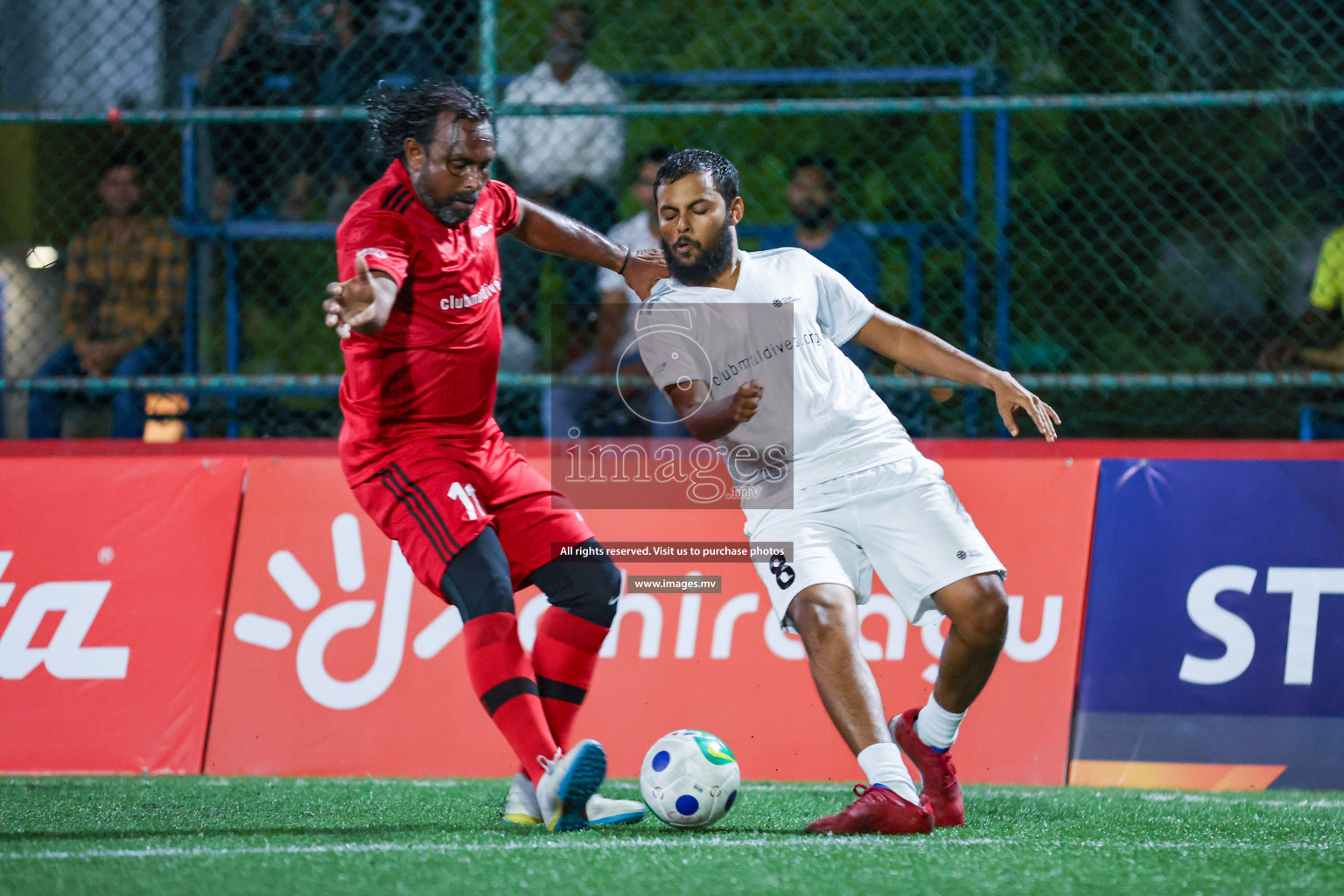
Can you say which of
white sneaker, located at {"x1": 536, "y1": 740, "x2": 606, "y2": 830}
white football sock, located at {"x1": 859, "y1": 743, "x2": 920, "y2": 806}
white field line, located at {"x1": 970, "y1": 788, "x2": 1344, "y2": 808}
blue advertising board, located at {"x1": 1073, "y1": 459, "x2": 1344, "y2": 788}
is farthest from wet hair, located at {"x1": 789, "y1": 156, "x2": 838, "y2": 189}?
white sneaker, located at {"x1": 536, "y1": 740, "x2": 606, "y2": 830}

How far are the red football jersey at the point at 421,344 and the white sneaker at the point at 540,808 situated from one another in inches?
39.3

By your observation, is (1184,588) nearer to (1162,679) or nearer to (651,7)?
(1162,679)

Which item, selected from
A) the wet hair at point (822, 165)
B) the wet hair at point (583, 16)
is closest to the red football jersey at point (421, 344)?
the wet hair at point (822, 165)

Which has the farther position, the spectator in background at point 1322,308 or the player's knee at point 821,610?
the spectator in background at point 1322,308

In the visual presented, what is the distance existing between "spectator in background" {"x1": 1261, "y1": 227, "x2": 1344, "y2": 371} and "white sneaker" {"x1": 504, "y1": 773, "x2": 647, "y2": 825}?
4080 mm

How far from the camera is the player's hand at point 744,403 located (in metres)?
3.68

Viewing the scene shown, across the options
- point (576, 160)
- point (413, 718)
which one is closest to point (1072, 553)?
point (413, 718)

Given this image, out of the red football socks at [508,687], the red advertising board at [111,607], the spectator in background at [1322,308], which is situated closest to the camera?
the red football socks at [508,687]

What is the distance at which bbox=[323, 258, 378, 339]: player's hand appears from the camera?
3246 mm

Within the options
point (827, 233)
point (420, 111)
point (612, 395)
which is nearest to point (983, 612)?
point (420, 111)

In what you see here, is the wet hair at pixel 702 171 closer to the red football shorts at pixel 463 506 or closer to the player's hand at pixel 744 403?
the player's hand at pixel 744 403

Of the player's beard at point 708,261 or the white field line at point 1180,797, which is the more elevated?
the player's beard at point 708,261

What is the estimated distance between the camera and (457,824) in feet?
12.1

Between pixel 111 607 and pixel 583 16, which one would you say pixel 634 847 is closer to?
pixel 111 607
